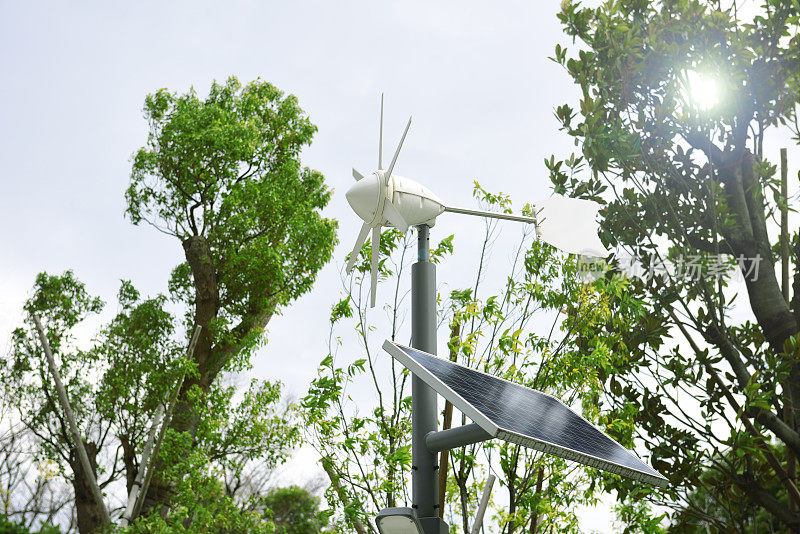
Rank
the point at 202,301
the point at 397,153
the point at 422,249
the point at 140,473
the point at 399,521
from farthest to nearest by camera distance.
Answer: the point at 202,301
the point at 140,473
the point at 397,153
the point at 422,249
the point at 399,521

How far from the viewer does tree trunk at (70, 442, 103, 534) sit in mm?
10609

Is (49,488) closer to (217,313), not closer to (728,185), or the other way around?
(217,313)

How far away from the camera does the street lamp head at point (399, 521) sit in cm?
259

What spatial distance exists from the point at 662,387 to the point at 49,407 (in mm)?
9802

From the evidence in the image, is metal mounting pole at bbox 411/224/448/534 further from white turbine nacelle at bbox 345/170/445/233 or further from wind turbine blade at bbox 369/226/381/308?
wind turbine blade at bbox 369/226/381/308

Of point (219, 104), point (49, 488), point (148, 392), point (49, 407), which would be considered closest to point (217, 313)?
point (148, 392)

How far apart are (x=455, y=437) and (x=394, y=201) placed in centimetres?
125

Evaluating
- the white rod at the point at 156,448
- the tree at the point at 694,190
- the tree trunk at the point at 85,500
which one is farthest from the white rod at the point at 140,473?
the tree at the point at 694,190

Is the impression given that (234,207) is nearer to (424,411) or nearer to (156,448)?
(156,448)

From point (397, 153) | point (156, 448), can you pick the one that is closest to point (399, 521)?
point (397, 153)

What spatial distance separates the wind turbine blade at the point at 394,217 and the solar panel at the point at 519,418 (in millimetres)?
720

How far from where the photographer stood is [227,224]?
38.7ft

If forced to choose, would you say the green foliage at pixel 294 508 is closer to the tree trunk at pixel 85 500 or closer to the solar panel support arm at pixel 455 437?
the tree trunk at pixel 85 500

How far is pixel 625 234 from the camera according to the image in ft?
20.8
